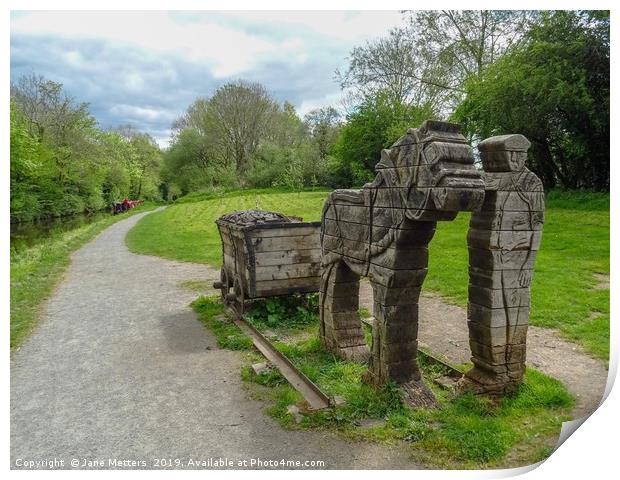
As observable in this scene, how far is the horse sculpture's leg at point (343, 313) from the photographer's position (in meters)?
5.89

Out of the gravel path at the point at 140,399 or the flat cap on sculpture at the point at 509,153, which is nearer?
the gravel path at the point at 140,399

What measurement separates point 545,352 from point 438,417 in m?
2.81

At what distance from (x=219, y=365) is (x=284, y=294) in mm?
1933

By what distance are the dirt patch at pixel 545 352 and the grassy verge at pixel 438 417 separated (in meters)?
0.41

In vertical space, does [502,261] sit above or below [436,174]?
below

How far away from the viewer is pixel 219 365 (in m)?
6.12

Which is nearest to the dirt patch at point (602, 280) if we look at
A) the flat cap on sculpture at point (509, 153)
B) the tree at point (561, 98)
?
the tree at point (561, 98)

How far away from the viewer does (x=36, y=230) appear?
1923 cm

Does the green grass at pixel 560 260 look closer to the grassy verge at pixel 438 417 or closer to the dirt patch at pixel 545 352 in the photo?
the dirt patch at pixel 545 352

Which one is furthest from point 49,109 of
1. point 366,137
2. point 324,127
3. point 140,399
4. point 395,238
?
point 324,127

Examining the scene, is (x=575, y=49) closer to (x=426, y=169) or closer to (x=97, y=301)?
(x=426, y=169)

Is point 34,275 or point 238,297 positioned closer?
point 238,297

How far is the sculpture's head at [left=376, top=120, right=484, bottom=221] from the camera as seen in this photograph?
358 centimetres

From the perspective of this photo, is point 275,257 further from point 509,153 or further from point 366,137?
point 366,137
